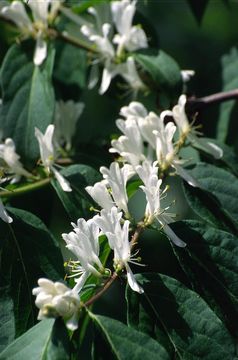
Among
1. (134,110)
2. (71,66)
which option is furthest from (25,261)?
(71,66)

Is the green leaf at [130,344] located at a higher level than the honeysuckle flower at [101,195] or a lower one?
lower

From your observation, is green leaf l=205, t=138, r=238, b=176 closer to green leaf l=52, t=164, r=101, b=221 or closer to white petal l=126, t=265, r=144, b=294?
green leaf l=52, t=164, r=101, b=221

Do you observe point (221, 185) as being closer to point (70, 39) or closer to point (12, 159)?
point (12, 159)

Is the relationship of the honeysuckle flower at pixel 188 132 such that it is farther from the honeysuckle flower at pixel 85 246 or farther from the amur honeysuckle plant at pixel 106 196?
the honeysuckle flower at pixel 85 246

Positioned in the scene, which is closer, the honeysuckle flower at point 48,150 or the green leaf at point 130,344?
the green leaf at point 130,344

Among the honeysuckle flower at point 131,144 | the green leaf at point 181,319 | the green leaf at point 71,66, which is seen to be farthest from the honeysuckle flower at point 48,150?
the green leaf at point 71,66

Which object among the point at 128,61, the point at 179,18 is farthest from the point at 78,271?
the point at 179,18

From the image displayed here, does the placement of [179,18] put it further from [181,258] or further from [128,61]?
[181,258]
